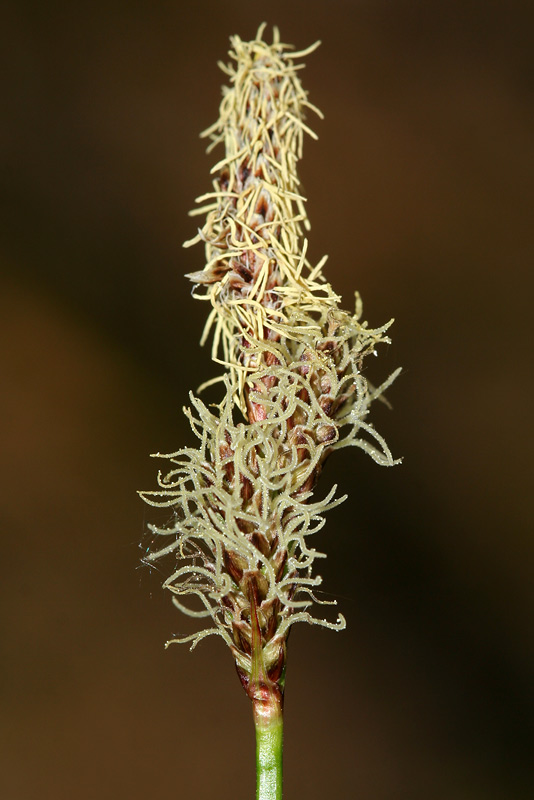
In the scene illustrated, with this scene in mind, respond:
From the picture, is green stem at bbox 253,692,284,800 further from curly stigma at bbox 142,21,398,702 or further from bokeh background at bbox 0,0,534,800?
bokeh background at bbox 0,0,534,800

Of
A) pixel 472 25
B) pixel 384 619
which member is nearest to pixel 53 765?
pixel 384 619

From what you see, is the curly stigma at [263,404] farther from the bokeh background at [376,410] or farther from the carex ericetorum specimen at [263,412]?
the bokeh background at [376,410]

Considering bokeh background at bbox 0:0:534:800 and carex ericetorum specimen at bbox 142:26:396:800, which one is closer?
carex ericetorum specimen at bbox 142:26:396:800

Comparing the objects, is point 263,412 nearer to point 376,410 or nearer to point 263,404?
point 263,404

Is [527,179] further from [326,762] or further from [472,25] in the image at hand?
[326,762]

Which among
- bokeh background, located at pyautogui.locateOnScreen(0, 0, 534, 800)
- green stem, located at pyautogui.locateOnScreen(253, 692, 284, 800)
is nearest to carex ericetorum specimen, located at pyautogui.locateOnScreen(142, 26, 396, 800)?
green stem, located at pyautogui.locateOnScreen(253, 692, 284, 800)

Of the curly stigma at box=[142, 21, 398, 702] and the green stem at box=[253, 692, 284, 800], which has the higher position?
the curly stigma at box=[142, 21, 398, 702]

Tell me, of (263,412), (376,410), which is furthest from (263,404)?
(376,410)
